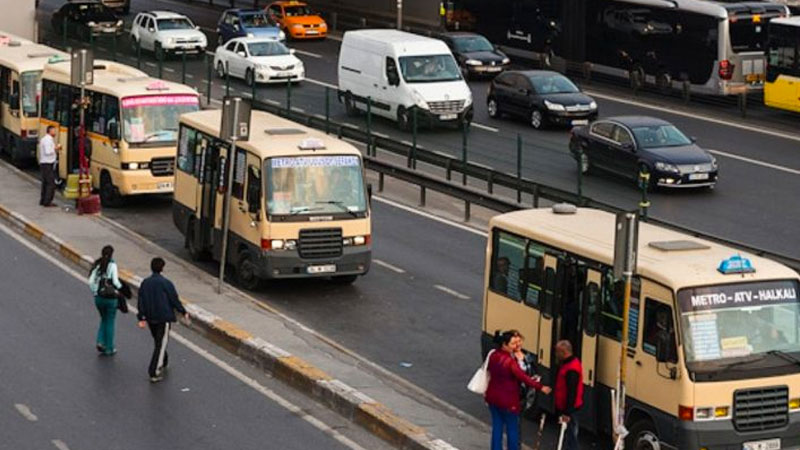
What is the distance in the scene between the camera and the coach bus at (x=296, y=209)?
85.3 feet

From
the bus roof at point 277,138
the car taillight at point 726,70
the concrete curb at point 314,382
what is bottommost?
the concrete curb at point 314,382

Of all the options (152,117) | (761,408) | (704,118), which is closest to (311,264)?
(152,117)

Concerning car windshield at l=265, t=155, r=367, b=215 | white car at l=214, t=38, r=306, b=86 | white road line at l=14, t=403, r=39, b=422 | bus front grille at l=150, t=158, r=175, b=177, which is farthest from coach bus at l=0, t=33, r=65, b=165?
white road line at l=14, t=403, r=39, b=422

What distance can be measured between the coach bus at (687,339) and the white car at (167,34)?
3885 centimetres

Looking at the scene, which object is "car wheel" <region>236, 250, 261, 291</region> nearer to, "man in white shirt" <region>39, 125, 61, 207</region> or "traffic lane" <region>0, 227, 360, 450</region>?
"traffic lane" <region>0, 227, 360, 450</region>

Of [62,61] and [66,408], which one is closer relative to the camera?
[66,408]

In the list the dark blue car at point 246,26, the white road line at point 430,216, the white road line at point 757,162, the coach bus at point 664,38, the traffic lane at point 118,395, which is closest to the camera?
the traffic lane at point 118,395

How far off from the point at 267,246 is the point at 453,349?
12.3 ft

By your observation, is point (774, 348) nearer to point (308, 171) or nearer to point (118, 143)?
point (308, 171)

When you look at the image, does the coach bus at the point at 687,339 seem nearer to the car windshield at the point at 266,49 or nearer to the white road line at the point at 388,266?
the white road line at the point at 388,266

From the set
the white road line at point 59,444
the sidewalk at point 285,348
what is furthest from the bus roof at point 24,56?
the white road line at point 59,444

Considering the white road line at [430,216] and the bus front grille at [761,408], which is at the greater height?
the bus front grille at [761,408]

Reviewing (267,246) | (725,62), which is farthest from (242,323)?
(725,62)

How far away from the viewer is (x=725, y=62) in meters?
48.9
